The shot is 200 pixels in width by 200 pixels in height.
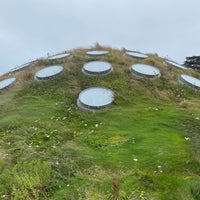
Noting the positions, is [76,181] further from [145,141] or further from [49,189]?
[145,141]

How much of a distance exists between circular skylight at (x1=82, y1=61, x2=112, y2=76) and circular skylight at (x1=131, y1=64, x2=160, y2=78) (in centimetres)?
100

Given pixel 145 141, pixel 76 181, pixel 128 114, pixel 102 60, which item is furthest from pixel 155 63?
pixel 76 181

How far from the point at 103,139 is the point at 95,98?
125 inches

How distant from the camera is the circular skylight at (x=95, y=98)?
1397 cm

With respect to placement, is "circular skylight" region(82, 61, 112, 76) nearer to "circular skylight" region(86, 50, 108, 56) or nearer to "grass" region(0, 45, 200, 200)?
"grass" region(0, 45, 200, 200)

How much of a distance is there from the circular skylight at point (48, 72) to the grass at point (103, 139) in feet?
0.96

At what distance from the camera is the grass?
8.55 m

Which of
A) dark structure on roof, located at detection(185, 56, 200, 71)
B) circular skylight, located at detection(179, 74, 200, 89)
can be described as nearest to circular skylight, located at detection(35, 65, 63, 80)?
circular skylight, located at detection(179, 74, 200, 89)

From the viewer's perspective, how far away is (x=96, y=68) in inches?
665

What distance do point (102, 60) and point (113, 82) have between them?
2365mm

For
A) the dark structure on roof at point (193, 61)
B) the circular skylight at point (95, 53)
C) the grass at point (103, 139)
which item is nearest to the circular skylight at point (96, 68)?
the grass at point (103, 139)

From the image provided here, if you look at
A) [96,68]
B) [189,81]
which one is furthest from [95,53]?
[189,81]

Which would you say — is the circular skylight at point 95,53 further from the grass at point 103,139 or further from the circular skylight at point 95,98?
the circular skylight at point 95,98

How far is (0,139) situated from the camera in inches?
476
